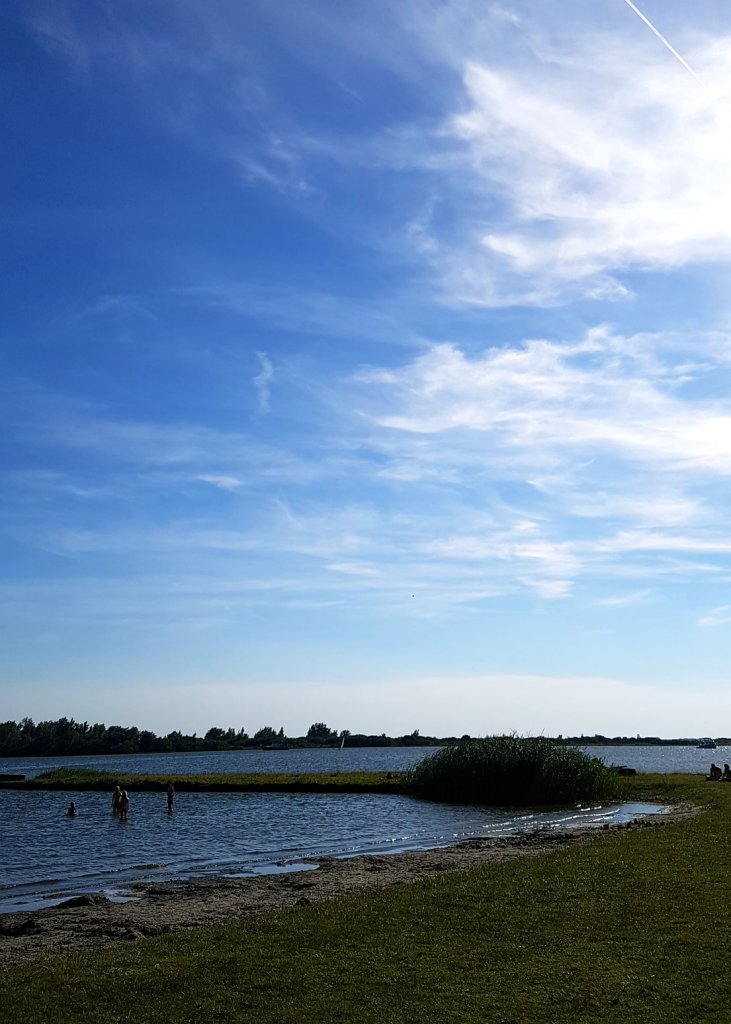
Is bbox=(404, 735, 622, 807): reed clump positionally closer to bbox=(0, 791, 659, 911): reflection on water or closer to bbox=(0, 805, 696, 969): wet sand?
bbox=(0, 791, 659, 911): reflection on water

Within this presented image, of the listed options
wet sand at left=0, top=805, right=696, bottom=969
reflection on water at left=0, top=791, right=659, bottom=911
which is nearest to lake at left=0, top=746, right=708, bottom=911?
reflection on water at left=0, top=791, right=659, bottom=911

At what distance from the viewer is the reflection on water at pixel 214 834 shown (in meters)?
28.4

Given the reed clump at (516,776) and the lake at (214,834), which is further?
the reed clump at (516,776)

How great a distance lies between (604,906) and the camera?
1667 cm

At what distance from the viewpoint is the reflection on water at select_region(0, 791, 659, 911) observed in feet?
93.2

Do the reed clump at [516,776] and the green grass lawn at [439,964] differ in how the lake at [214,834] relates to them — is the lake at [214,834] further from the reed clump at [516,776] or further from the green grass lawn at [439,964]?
the green grass lawn at [439,964]

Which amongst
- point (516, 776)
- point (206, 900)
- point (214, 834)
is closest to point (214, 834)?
point (214, 834)

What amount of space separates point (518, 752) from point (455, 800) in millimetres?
5092

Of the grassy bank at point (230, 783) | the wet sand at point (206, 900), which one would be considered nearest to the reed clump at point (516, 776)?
the grassy bank at point (230, 783)

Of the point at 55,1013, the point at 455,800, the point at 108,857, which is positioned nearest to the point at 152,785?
the point at 455,800

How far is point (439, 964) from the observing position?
13.1 metres

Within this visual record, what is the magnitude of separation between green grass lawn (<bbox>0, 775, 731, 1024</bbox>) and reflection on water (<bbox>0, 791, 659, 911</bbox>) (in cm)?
986

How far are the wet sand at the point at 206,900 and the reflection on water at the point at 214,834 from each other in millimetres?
2463

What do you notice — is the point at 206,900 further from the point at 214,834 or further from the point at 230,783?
the point at 230,783
